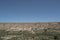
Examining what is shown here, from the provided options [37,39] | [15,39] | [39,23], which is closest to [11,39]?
[15,39]

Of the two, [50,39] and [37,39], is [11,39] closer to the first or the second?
[37,39]

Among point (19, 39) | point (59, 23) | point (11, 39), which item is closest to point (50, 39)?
point (19, 39)

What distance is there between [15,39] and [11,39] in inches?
28.8

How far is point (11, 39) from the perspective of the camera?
21688 mm

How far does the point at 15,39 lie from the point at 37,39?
3946mm

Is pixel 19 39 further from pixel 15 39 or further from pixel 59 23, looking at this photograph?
pixel 59 23

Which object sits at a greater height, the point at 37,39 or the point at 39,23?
the point at 39,23

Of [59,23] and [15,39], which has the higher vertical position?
[59,23]

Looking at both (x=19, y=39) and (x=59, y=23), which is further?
(x=59, y=23)

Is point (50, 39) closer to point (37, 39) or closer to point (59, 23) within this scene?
point (37, 39)

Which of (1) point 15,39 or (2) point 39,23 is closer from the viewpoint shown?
(1) point 15,39

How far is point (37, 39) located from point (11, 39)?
15.3 feet

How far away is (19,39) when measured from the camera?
2130 centimetres

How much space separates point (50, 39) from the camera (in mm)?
22453
